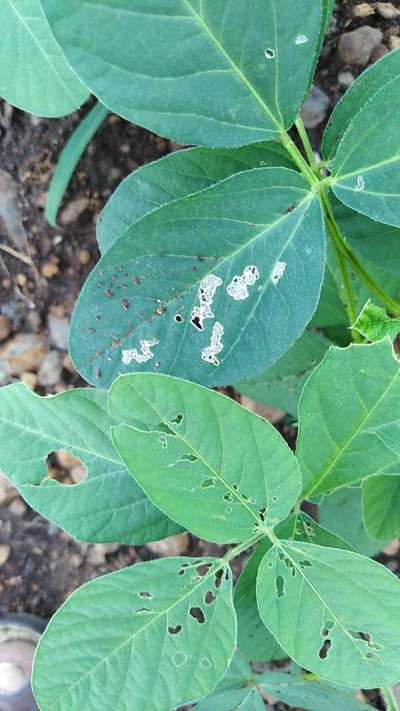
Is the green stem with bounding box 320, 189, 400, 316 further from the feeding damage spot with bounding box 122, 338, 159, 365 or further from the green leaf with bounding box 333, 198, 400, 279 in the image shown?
the feeding damage spot with bounding box 122, 338, 159, 365

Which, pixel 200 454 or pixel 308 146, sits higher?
pixel 308 146

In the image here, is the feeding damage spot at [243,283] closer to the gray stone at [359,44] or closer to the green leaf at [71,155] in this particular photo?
the green leaf at [71,155]

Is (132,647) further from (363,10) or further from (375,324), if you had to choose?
(363,10)

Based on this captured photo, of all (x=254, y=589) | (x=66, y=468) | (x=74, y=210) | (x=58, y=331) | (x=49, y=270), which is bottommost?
(x=66, y=468)

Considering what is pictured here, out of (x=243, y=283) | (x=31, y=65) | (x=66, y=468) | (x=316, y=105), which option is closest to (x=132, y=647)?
(x=243, y=283)

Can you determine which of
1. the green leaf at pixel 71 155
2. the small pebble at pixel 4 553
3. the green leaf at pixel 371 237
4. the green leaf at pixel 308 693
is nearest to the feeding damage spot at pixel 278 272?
the green leaf at pixel 371 237

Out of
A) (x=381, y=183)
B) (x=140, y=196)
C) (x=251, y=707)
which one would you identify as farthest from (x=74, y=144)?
(x=251, y=707)

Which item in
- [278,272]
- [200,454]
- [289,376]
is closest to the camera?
[200,454]
